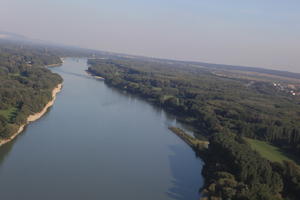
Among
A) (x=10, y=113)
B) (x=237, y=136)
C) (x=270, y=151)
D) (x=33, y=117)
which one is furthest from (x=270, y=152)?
(x=10, y=113)

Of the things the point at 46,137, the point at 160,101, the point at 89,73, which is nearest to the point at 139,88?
the point at 160,101

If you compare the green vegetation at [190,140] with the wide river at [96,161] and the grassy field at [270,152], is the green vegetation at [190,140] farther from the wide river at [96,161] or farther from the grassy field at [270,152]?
the grassy field at [270,152]

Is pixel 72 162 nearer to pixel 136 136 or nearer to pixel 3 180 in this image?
pixel 3 180

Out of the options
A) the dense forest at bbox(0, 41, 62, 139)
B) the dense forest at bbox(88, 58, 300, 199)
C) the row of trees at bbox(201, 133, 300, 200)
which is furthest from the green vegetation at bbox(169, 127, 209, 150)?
the dense forest at bbox(0, 41, 62, 139)

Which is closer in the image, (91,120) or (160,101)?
(91,120)

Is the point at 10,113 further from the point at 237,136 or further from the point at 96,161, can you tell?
the point at 237,136

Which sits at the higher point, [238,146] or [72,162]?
[238,146]

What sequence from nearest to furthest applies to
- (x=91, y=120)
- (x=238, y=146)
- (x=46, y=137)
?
(x=238, y=146) → (x=46, y=137) → (x=91, y=120)
